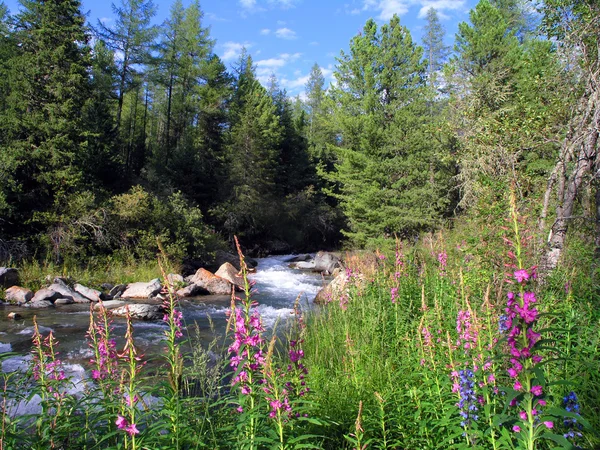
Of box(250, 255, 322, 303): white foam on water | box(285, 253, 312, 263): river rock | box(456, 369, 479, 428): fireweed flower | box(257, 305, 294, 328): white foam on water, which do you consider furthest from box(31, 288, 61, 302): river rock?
box(285, 253, 312, 263): river rock

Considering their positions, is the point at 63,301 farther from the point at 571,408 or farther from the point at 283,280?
the point at 571,408

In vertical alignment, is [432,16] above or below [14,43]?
above

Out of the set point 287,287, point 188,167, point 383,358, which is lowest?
point 287,287

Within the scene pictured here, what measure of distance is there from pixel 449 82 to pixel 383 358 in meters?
17.1

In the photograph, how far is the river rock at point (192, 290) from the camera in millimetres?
13836

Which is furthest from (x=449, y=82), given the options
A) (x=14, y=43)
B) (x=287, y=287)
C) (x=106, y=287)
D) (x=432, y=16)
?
(x=432, y=16)

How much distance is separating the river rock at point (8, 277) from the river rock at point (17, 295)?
1.68ft

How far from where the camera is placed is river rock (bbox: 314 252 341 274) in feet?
66.5

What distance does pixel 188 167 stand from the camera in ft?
81.3

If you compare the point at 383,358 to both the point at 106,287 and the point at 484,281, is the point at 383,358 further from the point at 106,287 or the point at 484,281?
the point at 106,287

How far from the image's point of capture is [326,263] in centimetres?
2078

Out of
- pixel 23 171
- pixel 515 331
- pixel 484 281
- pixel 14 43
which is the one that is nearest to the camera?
pixel 515 331

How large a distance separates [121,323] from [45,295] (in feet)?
12.2

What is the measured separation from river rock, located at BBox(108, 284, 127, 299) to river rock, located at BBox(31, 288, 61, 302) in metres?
1.53
